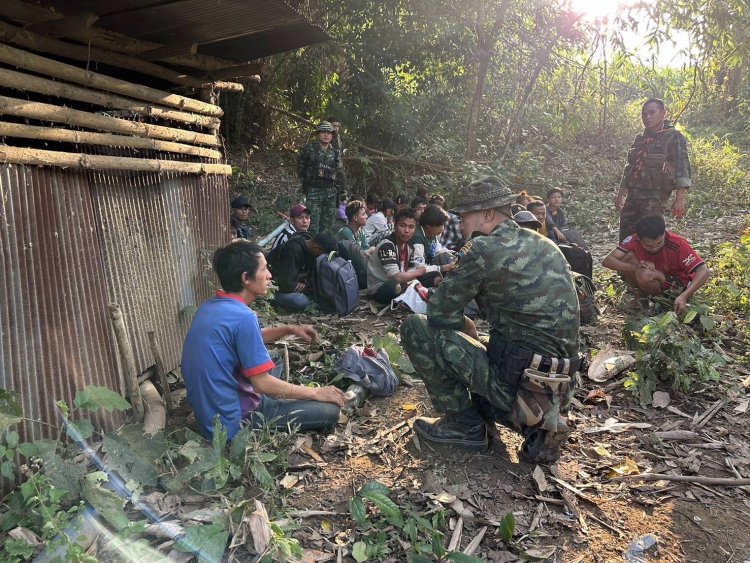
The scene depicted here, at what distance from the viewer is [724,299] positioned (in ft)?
20.6

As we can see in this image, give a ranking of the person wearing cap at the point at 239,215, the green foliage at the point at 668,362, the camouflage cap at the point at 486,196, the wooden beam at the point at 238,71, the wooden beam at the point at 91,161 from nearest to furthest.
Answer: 1. the wooden beam at the point at 91,161
2. the camouflage cap at the point at 486,196
3. the green foliage at the point at 668,362
4. the wooden beam at the point at 238,71
5. the person wearing cap at the point at 239,215

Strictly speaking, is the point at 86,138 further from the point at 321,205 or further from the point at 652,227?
the point at 321,205

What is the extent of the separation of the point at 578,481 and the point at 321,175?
24.0 ft

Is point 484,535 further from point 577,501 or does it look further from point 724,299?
point 724,299

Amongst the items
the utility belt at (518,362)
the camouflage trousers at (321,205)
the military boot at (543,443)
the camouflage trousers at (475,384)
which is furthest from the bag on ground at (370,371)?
the camouflage trousers at (321,205)

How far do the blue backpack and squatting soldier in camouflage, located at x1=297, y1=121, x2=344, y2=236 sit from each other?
2.84 metres

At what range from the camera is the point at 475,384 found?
12.0ft

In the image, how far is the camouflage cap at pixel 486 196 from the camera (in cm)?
357

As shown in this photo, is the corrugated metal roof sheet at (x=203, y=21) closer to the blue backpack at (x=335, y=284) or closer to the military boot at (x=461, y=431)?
the blue backpack at (x=335, y=284)

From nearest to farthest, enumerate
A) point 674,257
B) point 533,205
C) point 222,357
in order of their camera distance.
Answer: point 222,357 < point 674,257 < point 533,205

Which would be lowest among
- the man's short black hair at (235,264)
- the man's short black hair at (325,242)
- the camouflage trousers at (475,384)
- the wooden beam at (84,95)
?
the camouflage trousers at (475,384)

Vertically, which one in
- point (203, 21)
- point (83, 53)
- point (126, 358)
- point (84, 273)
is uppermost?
point (203, 21)

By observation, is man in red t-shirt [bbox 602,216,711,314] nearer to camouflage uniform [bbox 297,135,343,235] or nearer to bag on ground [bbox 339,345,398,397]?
bag on ground [bbox 339,345,398,397]

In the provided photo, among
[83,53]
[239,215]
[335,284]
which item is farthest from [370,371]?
[239,215]
